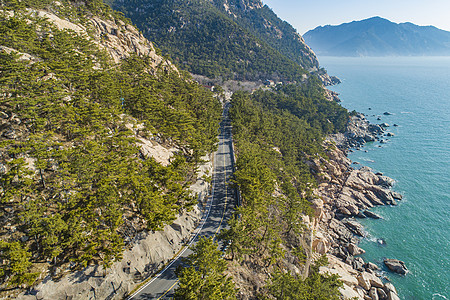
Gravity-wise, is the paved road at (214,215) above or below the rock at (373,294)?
above

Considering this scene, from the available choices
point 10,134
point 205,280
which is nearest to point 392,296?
point 205,280

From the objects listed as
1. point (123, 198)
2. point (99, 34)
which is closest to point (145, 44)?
point (99, 34)

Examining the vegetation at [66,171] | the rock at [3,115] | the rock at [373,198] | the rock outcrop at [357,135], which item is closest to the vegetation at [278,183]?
the rock outcrop at [357,135]

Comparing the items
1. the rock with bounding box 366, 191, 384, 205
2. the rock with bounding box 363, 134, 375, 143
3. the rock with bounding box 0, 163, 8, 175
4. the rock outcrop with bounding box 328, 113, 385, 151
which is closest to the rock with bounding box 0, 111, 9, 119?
the rock with bounding box 0, 163, 8, 175

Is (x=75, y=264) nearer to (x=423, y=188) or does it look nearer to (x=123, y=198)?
(x=123, y=198)

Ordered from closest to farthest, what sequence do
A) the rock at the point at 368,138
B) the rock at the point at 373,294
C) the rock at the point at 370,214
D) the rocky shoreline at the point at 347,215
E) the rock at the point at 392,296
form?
the rock at the point at 373,294 < the rock at the point at 392,296 < the rocky shoreline at the point at 347,215 < the rock at the point at 370,214 < the rock at the point at 368,138

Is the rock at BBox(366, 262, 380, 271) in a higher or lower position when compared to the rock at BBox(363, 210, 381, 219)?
lower

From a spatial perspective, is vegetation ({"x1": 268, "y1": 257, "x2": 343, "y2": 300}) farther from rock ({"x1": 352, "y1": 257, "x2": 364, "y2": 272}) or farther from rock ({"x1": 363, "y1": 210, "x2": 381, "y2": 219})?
rock ({"x1": 363, "y1": 210, "x2": 381, "y2": 219})

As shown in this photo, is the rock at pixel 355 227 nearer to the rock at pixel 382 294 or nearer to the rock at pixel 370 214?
the rock at pixel 370 214
